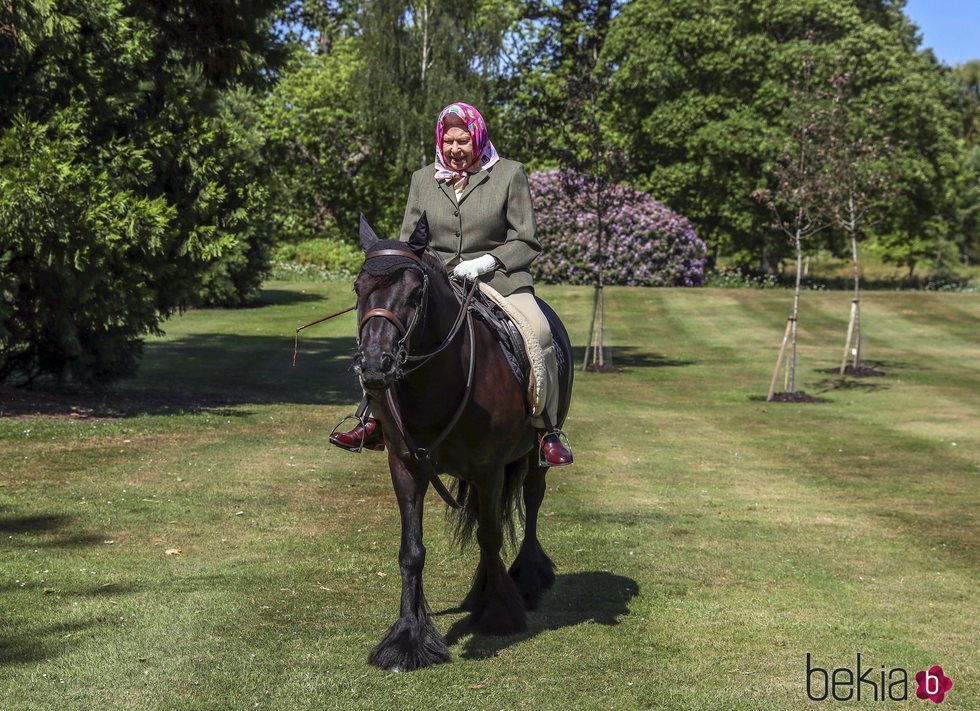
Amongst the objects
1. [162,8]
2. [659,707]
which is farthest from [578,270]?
[659,707]

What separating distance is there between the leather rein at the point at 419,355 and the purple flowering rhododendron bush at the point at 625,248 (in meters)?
46.8

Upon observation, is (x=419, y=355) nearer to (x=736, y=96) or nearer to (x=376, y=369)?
(x=376, y=369)

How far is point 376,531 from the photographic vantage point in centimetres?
1220

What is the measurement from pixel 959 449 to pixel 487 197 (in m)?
14.4

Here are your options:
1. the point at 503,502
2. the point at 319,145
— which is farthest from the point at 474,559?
the point at 319,145

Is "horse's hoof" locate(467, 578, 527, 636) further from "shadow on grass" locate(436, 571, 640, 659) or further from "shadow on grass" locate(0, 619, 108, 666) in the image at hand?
"shadow on grass" locate(0, 619, 108, 666)

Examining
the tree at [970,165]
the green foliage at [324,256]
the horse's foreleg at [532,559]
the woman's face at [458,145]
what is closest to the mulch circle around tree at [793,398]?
the horse's foreleg at [532,559]

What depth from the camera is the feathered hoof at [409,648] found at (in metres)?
7.68

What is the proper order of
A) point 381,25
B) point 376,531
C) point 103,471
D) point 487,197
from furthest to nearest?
point 381,25 < point 103,471 < point 376,531 < point 487,197

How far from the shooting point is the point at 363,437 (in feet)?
27.6

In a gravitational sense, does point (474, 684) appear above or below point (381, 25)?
below

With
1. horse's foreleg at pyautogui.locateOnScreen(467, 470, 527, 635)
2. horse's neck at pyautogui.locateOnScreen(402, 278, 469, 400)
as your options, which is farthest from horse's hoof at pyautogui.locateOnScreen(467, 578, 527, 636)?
horse's neck at pyautogui.locateOnScreen(402, 278, 469, 400)

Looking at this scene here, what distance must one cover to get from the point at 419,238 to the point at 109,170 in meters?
15.0

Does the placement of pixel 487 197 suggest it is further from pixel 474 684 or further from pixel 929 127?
pixel 929 127
